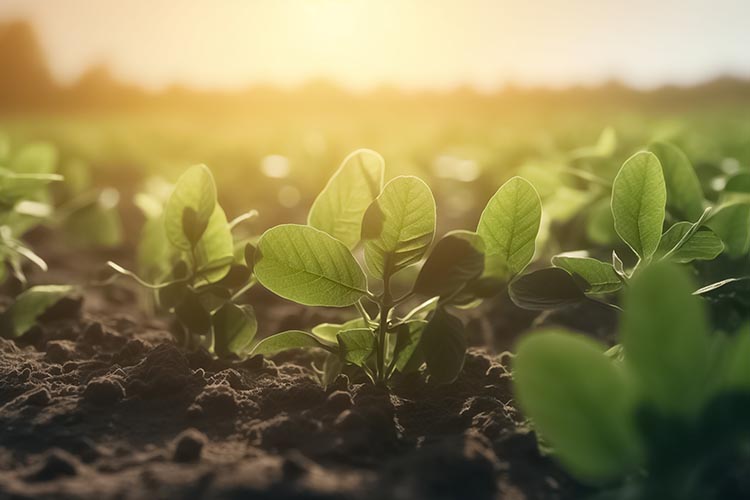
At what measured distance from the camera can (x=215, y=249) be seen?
Answer: 162 centimetres

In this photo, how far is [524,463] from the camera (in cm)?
124

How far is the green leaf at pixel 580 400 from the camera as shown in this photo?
2.91 feet

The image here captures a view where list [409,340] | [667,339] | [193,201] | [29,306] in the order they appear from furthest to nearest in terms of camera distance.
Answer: [29,306], [193,201], [409,340], [667,339]

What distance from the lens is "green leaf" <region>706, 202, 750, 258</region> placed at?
1620mm

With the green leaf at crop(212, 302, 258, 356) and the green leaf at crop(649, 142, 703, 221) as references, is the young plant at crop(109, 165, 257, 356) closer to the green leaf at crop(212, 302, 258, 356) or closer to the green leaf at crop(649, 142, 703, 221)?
the green leaf at crop(212, 302, 258, 356)

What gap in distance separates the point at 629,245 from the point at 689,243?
131mm

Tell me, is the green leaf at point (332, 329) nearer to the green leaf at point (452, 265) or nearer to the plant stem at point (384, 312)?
the plant stem at point (384, 312)

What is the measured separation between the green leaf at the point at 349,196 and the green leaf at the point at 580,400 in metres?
0.63

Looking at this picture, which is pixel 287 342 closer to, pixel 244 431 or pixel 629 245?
pixel 244 431

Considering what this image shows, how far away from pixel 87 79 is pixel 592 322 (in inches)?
1692

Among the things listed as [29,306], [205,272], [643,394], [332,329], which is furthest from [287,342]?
[29,306]

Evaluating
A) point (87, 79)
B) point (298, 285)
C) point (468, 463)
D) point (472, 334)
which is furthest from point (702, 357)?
point (87, 79)

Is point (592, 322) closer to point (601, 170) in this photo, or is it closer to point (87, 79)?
point (601, 170)

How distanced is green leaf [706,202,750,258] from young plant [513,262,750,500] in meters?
0.82
